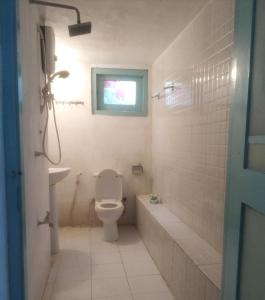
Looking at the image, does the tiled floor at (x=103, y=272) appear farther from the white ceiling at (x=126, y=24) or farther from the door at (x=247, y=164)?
the white ceiling at (x=126, y=24)

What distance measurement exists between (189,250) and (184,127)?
108cm

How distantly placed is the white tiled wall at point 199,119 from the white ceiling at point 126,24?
14cm

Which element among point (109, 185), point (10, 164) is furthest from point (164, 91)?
point (10, 164)

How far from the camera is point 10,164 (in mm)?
954

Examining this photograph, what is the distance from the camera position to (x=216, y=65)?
1653 millimetres

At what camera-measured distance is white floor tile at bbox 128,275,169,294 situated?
1.93 meters

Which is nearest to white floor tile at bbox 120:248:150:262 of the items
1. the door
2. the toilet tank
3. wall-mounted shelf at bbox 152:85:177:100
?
the toilet tank

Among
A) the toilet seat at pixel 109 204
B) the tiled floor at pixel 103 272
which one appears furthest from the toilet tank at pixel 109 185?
the tiled floor at pixel 103 272

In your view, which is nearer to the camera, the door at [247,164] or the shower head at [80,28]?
the door at [247,164]

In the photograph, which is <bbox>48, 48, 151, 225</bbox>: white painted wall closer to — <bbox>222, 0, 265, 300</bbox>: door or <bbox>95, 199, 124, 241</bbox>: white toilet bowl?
<bbox>95, 199, 124, 241</bbox>: white toilet bowl

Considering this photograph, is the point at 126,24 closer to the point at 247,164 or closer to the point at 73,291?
the point at 247,164

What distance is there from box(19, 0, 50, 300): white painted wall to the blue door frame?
27 centimetres

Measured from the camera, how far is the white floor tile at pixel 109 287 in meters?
1.88

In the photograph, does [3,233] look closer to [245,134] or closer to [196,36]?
[245,134]
